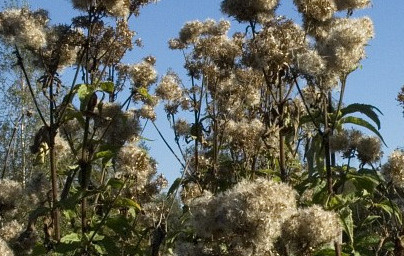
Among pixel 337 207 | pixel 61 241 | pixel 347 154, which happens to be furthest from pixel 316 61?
pixel 61 241

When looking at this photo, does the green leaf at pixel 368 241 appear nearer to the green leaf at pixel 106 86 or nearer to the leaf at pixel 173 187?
the leaf at pixel 173 187

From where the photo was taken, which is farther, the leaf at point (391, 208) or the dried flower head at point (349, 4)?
the dried flower head at point (349, 4)

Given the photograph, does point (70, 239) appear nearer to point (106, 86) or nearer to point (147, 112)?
point (106, 86)

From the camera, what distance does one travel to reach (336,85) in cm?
549

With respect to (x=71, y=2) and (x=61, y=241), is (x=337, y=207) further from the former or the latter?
(x=71, y=2)

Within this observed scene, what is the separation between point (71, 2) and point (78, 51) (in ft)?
1.48

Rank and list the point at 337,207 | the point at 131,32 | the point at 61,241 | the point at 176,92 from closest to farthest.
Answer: the point at 337,207 < the point at 61,241 < the point at 131,32 < the point at 176,92

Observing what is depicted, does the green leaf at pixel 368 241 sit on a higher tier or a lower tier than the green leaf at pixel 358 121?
lower

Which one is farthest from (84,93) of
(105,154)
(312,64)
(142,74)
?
(142,74)

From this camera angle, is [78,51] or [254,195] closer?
[254,195]

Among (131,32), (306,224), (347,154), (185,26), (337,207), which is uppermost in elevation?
(185,26)

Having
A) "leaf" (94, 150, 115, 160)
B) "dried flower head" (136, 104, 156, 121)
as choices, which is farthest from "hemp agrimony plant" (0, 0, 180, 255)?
"dried flower head" (136, 104, 156, 121)

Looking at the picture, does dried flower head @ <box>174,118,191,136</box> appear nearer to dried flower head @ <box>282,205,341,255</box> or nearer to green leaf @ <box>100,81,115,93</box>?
green leaf @ <box>100,81,115,93</box>

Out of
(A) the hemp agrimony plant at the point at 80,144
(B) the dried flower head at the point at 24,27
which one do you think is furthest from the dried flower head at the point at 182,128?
(B) the dried flower head at the point at 24,27
